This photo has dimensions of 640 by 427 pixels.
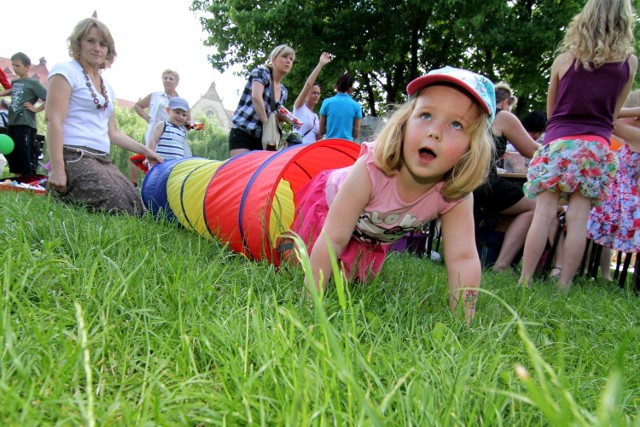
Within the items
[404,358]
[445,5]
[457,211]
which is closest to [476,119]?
[457,211]

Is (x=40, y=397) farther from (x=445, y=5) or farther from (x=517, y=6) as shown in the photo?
(x=517, y=6)

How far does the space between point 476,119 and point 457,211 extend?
0.42 m

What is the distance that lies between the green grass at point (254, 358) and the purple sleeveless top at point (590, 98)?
1639 mm

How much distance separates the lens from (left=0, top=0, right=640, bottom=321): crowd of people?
1815mm

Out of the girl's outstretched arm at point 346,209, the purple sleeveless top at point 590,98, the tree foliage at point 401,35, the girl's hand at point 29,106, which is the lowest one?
the girl's outstretched arm at point 346,209

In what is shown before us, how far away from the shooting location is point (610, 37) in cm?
286

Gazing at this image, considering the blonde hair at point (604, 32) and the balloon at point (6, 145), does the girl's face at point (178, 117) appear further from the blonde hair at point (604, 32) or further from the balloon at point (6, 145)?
the blonde hair at point (604, 32)

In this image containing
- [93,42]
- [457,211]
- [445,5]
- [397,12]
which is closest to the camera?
[457,211]

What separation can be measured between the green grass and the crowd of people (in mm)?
200

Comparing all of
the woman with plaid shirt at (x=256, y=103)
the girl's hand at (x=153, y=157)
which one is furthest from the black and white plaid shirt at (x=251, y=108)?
the girl's hand at (x=153, y=157)

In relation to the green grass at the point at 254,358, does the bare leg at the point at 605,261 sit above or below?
below

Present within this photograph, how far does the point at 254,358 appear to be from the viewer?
992mm

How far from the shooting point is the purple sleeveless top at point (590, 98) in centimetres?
293

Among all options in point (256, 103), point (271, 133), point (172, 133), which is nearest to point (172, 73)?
point (172, 133)
